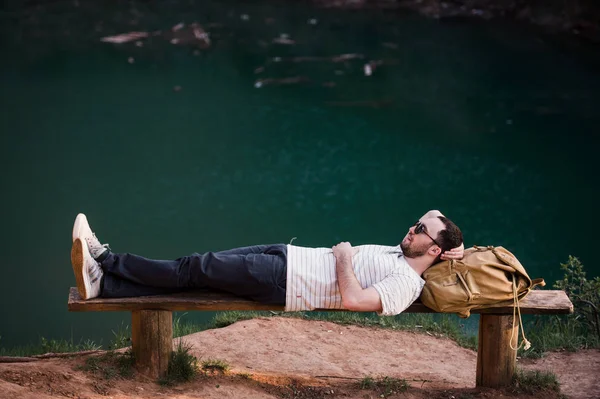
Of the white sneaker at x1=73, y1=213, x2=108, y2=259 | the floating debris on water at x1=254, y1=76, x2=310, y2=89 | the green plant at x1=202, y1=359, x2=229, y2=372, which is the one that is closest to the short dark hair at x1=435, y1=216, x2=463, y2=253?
the green plant at x1=202, y1=359, x2=229, y2=372

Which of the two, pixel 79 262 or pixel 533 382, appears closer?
pixel 79 262

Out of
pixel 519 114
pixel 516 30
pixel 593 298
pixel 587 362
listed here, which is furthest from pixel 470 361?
pixel 516 30

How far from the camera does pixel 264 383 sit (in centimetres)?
444

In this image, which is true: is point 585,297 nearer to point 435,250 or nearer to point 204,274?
point 435,250

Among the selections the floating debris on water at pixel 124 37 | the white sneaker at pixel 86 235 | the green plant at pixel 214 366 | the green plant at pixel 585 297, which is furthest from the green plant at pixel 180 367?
the green plant at pixel 585 297

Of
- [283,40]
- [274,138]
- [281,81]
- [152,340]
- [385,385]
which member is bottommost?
[385,385]

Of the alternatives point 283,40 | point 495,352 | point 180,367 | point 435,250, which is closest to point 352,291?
point 435,250

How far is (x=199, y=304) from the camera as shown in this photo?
13.5ft

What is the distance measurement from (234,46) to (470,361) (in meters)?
2.92

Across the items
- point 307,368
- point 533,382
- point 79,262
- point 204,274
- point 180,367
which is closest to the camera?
point 79,262

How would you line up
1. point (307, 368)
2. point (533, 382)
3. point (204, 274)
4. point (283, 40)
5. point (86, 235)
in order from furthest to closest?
point (283, 40) < point (307, 368) < point (533, 382) < point (204, 274) < point (86, 235)

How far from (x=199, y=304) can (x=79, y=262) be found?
0.63 m

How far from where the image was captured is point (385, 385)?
177 inches

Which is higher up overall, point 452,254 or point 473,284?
point 452,254
